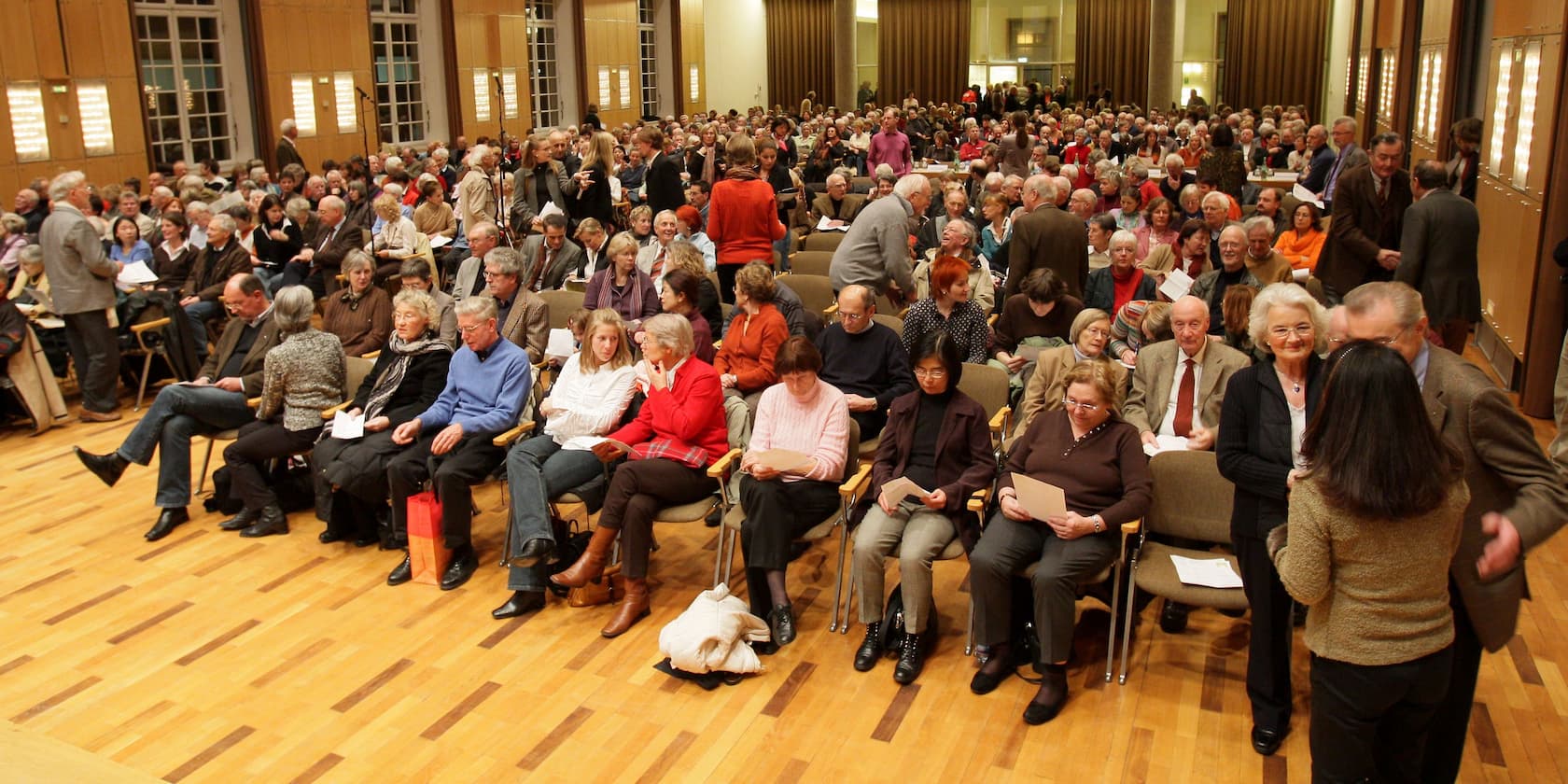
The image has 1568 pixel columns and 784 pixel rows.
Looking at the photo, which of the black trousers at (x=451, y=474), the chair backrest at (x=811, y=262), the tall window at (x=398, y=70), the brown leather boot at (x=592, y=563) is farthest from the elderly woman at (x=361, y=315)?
the tall window at (x=398, y=70)

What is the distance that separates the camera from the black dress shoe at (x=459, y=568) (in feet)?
18.2

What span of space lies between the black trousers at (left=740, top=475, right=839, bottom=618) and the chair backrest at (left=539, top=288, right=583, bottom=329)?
8.59 ft

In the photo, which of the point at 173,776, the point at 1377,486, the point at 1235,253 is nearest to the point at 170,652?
the point at 173,776

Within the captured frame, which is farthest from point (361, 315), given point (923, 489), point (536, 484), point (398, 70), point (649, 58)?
point (649, 58)

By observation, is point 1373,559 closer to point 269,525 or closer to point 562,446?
point 562,446

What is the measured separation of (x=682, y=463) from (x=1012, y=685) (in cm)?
163

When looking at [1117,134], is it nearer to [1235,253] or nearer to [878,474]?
[1235,253]

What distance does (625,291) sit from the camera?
6.98m

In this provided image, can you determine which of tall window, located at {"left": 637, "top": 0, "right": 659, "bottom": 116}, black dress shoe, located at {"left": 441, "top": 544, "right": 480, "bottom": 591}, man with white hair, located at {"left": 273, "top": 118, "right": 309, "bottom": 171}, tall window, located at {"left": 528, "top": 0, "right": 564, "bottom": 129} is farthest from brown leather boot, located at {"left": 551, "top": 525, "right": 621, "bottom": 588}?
tall window, located at {"left": 637, "top": 0, "right": 659, "bottom": 116}

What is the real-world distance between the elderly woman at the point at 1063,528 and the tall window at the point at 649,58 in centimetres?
2110

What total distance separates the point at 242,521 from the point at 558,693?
259cm

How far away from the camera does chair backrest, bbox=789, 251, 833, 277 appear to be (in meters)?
8.66

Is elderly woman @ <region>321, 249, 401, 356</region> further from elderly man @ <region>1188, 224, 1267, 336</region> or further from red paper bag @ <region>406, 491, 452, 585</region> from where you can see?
elderly man @ <region>1188, 224, 1267, 336</region>

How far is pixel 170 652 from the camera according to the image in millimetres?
4957
